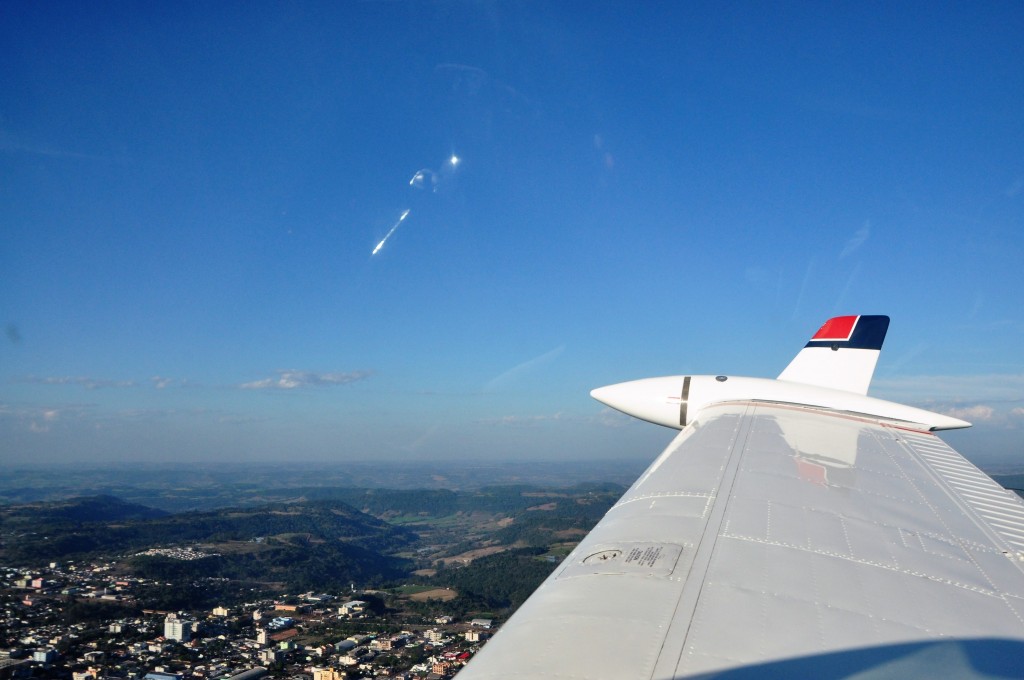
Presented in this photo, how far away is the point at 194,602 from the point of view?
94.0 feet

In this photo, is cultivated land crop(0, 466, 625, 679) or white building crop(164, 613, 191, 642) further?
white building crop(164, 613, 191, 642)

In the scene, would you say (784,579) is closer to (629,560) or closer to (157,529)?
(629,560)

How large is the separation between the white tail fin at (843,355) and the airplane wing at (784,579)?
15.7 ft

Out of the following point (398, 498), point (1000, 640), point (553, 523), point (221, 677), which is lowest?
point (398, 498)

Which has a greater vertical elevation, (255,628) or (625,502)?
(625,502)

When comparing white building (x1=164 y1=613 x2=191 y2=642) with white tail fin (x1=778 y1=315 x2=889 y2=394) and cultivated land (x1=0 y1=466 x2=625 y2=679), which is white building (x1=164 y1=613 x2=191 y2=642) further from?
white tail fin (x1=778 y1=315 x2=889 y2=394)

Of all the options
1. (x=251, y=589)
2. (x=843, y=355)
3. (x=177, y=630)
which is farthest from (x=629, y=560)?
(x=251, y=589)

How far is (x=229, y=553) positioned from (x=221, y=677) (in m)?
34.3

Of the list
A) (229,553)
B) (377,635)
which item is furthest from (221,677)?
(229,553)

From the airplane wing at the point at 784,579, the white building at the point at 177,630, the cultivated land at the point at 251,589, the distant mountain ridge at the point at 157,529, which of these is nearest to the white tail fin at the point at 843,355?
the airplane wing at the point at 784,579

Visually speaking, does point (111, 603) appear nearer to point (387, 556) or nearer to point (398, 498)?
point (387, 556)

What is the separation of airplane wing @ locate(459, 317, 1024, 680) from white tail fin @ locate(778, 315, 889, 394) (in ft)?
15.7

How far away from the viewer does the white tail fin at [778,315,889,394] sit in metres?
12.2

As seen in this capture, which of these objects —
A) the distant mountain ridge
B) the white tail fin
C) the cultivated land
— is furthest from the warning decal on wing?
the distant mountain ridge
